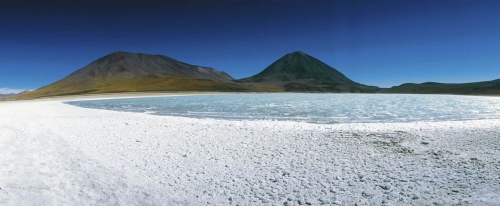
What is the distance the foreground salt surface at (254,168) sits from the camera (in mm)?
6199

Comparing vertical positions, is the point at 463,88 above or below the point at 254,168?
above

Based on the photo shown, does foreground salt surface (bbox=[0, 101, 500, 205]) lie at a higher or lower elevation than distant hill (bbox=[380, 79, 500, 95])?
lower

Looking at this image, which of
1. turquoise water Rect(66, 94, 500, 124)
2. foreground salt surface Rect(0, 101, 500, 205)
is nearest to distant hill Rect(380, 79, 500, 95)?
turquoise water Rect(66, 94, 500, 124)

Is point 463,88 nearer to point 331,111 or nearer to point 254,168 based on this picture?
point 331,111

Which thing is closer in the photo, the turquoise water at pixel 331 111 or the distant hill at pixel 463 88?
the turquoise water at pixel 331 111

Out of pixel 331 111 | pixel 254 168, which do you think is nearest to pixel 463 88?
pixel 331 111

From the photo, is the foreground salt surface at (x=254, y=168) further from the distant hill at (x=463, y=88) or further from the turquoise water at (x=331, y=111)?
Answer: the distant hill at (x=463, y=88)

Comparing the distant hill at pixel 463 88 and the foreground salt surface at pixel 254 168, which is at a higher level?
the distant hill at pixel 463 88

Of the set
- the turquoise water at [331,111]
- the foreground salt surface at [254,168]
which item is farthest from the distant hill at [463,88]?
the foreground salt surface at [254,168]

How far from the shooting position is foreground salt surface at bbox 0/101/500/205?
6.20 metres

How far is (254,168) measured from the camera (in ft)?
26.3

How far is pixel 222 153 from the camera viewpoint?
9.53 metres

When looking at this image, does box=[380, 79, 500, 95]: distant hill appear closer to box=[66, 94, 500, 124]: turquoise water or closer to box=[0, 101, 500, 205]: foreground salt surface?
box=[66, 94, 500, 124]: turquoise water

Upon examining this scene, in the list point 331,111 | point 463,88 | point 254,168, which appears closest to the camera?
point 254,168
